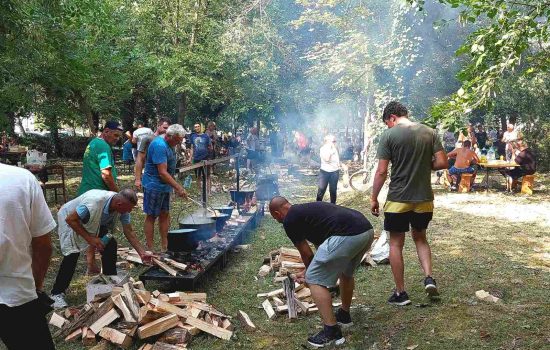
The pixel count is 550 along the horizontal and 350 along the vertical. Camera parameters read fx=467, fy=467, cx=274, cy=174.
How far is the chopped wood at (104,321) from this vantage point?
4.22 m

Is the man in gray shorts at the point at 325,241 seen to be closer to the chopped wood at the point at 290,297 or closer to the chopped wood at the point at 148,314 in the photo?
the chopped wood at the point at 290,297

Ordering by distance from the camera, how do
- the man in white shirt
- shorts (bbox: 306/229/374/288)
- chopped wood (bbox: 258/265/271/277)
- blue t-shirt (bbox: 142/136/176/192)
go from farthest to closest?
1. blue t-shirt (bbox: 142/136/176/192)
2. chopped wood (bbox: 258/265/271/277)
3. shorts (bbox: 306/229/374/288)
4. the man in white shirt

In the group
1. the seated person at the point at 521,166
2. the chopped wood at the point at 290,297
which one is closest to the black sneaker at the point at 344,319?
the chopped wood at the point at 290,297

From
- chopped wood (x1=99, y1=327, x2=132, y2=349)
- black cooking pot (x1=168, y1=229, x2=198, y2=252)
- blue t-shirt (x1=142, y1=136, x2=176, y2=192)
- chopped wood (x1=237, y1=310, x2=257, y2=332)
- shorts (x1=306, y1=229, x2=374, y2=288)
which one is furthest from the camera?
blue t-shirt (x1=142, y1=136, x2=176, y2=192)

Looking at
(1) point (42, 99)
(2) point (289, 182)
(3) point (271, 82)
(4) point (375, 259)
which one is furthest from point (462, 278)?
(3) point (271, 82)

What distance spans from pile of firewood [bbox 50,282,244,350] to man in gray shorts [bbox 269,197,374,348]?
3.16 ft

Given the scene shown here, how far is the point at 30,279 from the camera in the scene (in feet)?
8.05

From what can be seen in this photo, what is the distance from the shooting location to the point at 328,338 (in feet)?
13.5

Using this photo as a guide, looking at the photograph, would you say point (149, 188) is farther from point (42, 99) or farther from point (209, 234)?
Answer: point (42, 99)

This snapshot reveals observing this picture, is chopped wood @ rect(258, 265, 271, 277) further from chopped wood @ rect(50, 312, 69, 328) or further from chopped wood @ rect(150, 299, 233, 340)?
chopped wood @ rect(50, 312, 69, 328)

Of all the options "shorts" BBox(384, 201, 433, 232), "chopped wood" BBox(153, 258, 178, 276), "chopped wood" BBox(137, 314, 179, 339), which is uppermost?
"shorts" BBox(384, 201, 433, 232)

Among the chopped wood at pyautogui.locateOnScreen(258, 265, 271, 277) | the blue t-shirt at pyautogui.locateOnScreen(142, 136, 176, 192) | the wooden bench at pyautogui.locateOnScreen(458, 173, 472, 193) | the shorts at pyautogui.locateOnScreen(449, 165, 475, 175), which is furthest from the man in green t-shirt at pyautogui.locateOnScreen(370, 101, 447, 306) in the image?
the wooden bench at pyautogui.locateOnScreen(458, 173, 472, 193)

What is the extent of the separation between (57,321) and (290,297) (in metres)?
2.31

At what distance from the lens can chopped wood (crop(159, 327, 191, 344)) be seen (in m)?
4.20
